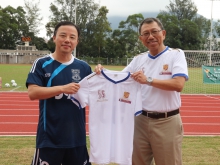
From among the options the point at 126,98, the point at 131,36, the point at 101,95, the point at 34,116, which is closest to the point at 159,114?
the point at 126,98

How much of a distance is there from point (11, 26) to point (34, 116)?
5245 centimetres

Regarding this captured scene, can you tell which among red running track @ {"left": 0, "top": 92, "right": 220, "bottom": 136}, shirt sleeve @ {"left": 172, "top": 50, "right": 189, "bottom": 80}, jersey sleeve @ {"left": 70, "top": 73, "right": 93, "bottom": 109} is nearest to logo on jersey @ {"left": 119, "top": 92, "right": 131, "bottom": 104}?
jersey sleeve @ {"left": 70, "top": 73, "right": 93, "bottom": 109}

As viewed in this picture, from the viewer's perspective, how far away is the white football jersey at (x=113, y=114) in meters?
3.04

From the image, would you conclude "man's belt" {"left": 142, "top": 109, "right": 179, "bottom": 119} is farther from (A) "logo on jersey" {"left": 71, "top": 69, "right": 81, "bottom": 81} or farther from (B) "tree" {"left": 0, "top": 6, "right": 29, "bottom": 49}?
(B) "tree" {"left": 0, "top": 6, "right": 29, "bottom": 49}

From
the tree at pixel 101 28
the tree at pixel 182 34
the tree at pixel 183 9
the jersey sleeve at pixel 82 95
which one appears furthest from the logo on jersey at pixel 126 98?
the tree at pixel 183 9

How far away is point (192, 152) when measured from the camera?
16.9ft

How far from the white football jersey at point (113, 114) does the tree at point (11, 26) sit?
56858 millimetres

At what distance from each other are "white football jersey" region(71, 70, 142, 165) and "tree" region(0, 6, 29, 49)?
56.9m

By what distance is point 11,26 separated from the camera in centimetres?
5656

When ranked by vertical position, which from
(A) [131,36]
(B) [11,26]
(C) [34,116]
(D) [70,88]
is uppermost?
(B) [11,26]

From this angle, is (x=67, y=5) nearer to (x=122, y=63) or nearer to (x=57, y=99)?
(x=122, y=63)

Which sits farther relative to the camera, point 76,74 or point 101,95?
point 101,95

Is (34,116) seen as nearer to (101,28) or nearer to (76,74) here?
(76,74)

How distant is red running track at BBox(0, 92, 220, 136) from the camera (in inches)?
276
